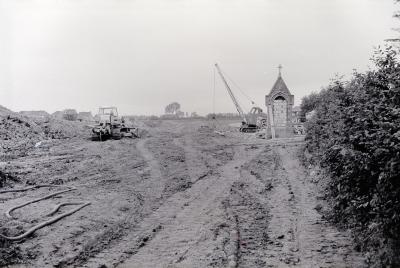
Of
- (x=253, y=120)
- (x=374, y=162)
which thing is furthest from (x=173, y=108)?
(x=374, y=162)

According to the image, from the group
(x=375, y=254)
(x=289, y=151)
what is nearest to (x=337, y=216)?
(x=375, y=254)

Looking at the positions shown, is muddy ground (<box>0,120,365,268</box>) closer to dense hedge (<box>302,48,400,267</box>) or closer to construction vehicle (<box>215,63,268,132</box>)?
dense hedge (<box>302,48,400,267</box>)

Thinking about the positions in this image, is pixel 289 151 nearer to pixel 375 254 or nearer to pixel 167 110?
pixel 375 254

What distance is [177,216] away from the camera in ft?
35.3

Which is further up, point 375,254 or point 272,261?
point 375,254

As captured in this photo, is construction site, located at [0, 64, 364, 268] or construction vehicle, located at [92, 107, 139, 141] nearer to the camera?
construction site, located at [0, 64, 364, 268]

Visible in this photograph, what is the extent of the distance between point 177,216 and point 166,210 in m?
0.75

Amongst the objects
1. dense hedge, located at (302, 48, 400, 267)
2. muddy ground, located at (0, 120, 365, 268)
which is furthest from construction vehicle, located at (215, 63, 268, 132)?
dense hedge, located at (302, 48, 400, 267)

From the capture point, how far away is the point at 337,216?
9.28 metres

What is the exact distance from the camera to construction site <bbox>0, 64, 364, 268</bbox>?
792cm

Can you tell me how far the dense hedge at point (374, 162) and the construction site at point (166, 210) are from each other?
1128 mm

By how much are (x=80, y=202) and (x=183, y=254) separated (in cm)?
502

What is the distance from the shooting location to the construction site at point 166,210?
792cm

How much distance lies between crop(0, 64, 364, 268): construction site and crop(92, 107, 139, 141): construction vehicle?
18.2 ft
